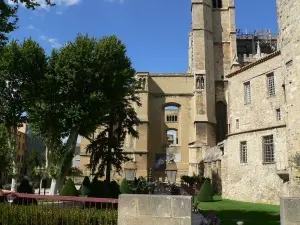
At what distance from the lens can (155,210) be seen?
510cm

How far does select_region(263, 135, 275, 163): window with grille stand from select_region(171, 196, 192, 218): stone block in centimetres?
1516

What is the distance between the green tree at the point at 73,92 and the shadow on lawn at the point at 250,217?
7980 mm

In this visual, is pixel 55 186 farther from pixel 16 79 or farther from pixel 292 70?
pixel 292 70

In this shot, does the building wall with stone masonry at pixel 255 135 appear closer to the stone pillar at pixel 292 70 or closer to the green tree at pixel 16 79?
the stone pillar at pixel 292 70

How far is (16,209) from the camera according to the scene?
641 cm

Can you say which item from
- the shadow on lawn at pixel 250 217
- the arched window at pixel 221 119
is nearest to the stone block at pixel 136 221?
the shadow on lawn at pixel 250 217

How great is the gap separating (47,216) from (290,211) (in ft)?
14.7

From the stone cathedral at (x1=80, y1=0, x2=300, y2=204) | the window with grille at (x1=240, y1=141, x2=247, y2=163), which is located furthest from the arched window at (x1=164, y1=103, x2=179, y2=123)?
the window with grille at (x1=240, y1=141, x2=247, y2=163)

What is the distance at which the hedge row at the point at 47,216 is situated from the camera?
629cm

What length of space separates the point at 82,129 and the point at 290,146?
10787mm

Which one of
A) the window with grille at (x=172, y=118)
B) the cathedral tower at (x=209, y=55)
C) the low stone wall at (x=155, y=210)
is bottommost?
the low stone wall at (x=155, y=210)

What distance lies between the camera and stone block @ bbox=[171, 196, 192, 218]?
5.00 m

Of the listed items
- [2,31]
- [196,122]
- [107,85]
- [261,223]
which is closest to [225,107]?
[196,122]

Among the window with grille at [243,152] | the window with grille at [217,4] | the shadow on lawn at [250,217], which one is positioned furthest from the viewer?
the window with grille at [217,4]
